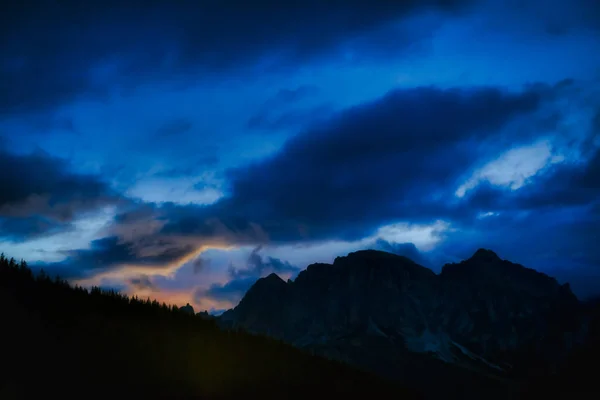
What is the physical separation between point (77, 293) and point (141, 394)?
7536 mm

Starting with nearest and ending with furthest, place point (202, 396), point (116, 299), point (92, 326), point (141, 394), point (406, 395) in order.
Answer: point (141, 394) < point (202, 396) < point (92, 326) < point (116, 299) < point (406, 395)

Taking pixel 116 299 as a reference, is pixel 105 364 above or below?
below

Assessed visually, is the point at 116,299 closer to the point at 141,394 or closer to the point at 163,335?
the point at 163,335

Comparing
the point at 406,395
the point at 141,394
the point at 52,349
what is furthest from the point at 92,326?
the point at 406,395

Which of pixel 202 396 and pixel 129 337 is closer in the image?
pixel 202 396

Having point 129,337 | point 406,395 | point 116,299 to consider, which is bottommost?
point 406,395

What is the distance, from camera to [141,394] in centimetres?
1692

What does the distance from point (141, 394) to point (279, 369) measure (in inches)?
351

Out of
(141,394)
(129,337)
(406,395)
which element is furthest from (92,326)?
(406,395)

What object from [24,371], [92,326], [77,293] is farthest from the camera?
[77,293]

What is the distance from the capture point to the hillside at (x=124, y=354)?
1630 cm

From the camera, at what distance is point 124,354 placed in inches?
740

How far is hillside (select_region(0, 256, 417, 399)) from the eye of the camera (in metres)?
16.3

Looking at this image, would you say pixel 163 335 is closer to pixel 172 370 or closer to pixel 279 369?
pixel 172 370
